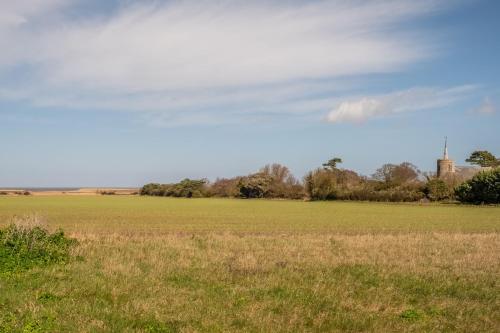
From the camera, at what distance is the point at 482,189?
74.1 meters

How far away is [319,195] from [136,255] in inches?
3418

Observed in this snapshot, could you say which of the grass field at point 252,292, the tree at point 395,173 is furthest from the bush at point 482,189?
the grass field at point 252,292

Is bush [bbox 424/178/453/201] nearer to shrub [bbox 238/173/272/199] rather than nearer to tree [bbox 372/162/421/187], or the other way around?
tree [bbox 372/162/421/187]

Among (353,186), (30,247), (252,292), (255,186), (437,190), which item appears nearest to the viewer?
(252,292)

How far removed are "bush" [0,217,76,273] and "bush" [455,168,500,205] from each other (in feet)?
224

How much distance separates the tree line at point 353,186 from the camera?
7627 cm

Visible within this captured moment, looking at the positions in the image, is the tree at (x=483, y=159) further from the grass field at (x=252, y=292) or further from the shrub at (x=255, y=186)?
the grass field at (x=252, y=292)

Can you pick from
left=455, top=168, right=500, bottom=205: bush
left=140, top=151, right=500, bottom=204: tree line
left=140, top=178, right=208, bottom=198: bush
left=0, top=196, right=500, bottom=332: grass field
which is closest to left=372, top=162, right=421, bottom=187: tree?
left=140, top=151, right=500, bottom=204: tree line

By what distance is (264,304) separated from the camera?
10453mm

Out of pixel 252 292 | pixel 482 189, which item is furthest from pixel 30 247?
pixel 482 189

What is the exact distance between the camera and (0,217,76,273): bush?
1441cm

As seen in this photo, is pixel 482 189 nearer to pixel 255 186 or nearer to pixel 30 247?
pixel 255 186

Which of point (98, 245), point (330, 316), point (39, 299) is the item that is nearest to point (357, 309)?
point (330, 316)

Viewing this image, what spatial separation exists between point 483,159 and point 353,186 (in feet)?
151
